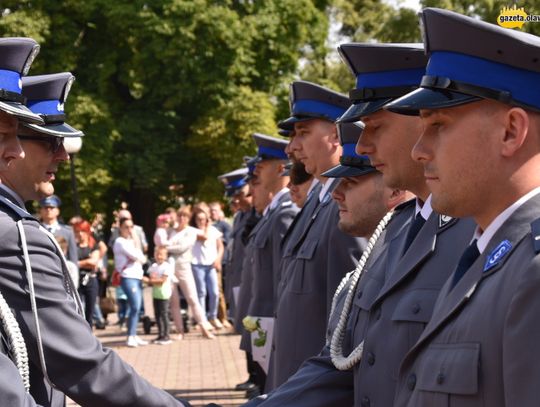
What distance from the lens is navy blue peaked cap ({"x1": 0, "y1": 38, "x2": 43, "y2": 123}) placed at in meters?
3.61

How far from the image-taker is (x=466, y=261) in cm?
261

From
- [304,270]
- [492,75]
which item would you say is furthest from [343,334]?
[304,270]

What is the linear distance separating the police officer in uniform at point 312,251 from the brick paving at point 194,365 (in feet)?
15.4

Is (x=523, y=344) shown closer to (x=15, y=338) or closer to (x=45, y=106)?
(x=15, y=338)

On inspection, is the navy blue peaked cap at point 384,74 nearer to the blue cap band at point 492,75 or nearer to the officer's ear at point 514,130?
the blue cap band at point 492,75

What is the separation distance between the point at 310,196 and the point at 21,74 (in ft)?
9.40

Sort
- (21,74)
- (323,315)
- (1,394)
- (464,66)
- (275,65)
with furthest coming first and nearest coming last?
(275,65) → (323,315) → (21,74) → (1,394) → (464,66)

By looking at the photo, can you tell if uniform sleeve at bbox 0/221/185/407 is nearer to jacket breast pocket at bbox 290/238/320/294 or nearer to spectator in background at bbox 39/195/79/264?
jacket breast pocket at bbox 290/238/320/294

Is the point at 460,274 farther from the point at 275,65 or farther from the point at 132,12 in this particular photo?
the point at 275,65

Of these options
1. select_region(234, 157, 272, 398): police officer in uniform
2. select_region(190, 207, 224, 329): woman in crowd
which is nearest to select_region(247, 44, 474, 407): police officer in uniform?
select_region(234, 157, 272, 398): police officer in uniform

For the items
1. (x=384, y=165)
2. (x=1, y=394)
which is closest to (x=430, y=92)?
(x=384, y=165)

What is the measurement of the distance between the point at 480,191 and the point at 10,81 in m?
1.95

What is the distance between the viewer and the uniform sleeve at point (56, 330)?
3619 mm

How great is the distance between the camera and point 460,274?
262 centimetres
